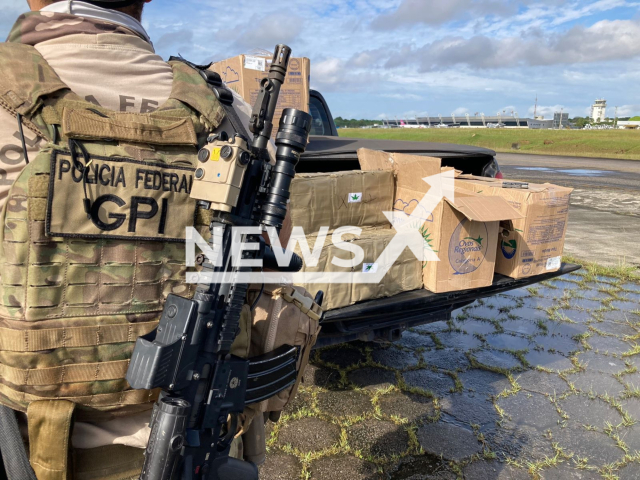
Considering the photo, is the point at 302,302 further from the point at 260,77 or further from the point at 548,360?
the point at 548,360

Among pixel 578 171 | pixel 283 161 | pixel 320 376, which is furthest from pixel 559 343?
pixel 578 171

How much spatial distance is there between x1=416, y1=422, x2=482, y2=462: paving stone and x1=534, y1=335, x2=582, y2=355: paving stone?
1434 mm

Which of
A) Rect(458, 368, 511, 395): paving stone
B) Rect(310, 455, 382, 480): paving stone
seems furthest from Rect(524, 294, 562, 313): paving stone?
Rect(310, 455, 382, 480): paving stone

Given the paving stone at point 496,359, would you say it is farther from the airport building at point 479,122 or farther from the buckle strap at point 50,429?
the airport building at point 479,122

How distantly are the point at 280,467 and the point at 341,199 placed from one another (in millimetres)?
1504

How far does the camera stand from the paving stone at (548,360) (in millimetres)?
3521

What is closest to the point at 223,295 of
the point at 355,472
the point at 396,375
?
the point at 355,472

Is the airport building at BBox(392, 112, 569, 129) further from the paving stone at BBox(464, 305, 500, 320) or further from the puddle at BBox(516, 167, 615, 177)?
the paving stone at BBox(464, 305, 500, 320)

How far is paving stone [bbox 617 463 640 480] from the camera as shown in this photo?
7.90ft

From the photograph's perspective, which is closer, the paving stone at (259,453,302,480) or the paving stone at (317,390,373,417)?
the paving stone at (259,453,302,480)

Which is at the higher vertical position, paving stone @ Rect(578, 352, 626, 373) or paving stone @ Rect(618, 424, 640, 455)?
paving stone @ Rect(578, 352, 626, 373)

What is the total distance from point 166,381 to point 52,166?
22.1 inches

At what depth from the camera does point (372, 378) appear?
3.36 meters

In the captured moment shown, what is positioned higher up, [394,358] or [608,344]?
[608,344]
